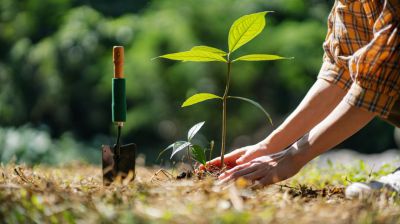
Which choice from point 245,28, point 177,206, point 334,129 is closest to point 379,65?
point 334,129

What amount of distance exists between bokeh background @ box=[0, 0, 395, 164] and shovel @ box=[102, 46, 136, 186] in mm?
3169

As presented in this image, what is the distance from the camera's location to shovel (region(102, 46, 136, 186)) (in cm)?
190

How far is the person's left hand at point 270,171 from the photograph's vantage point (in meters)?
1.86

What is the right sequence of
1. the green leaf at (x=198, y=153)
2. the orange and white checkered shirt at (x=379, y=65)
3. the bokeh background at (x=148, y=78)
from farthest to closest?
1. the bokeh background at (x=148, y=78)
2. the green leaf at (x=198, y=153)
3. the orange and white checkered shirt at (x=379, y=65)

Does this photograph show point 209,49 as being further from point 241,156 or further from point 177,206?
point 177,206

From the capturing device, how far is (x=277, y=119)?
208 inches

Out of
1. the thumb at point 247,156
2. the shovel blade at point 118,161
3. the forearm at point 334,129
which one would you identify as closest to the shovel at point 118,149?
the shovel blade at point 118,161

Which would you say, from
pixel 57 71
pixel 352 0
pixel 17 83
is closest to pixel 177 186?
pixel 352 0

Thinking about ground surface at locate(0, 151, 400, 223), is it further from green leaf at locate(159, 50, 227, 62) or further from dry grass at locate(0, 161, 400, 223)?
green leaf at locate(159, 50, 227, 62)

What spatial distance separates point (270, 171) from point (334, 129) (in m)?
0.22

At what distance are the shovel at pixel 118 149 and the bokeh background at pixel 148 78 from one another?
→ 317 cm

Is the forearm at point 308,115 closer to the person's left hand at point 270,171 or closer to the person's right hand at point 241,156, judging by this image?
the person's right hand at point 241,156

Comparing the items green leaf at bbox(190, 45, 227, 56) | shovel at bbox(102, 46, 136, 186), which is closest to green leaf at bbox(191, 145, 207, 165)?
shovel at bbox(102, 46, 136, 186)

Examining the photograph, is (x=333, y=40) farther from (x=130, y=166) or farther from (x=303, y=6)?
(x=303, y=6)
